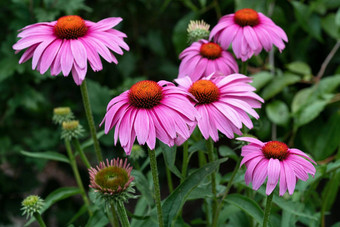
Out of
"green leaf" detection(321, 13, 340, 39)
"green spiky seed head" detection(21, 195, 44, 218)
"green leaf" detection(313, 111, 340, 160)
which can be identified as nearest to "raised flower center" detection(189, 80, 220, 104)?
"green spiky seed head" detection(21, 195, 44, 218)

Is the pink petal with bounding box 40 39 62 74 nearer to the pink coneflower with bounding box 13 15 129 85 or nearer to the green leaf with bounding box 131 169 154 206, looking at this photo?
the pink coneflower with bounding box 13 15 129 85

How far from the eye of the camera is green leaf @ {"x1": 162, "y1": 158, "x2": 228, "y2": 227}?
66 centimetres

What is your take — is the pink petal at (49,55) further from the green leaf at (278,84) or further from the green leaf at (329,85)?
the green leaf at (329,85)

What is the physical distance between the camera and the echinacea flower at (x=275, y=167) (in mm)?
616

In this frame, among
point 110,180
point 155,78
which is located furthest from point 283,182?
point 155,78

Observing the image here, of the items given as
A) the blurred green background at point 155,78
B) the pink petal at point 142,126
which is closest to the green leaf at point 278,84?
the blurred green background at point 155,78

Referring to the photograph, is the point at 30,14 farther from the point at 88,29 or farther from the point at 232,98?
the point at 232,98

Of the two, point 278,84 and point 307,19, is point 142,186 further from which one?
point 307,19

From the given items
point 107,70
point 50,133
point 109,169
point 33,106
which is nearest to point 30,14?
point 33,106

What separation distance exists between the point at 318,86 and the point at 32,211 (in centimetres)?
96

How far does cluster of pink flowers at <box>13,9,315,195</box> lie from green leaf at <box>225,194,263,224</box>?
9 cm

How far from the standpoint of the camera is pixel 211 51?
857mm

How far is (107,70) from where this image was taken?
1841 mm

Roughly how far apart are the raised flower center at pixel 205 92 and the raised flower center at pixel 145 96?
63 mm
